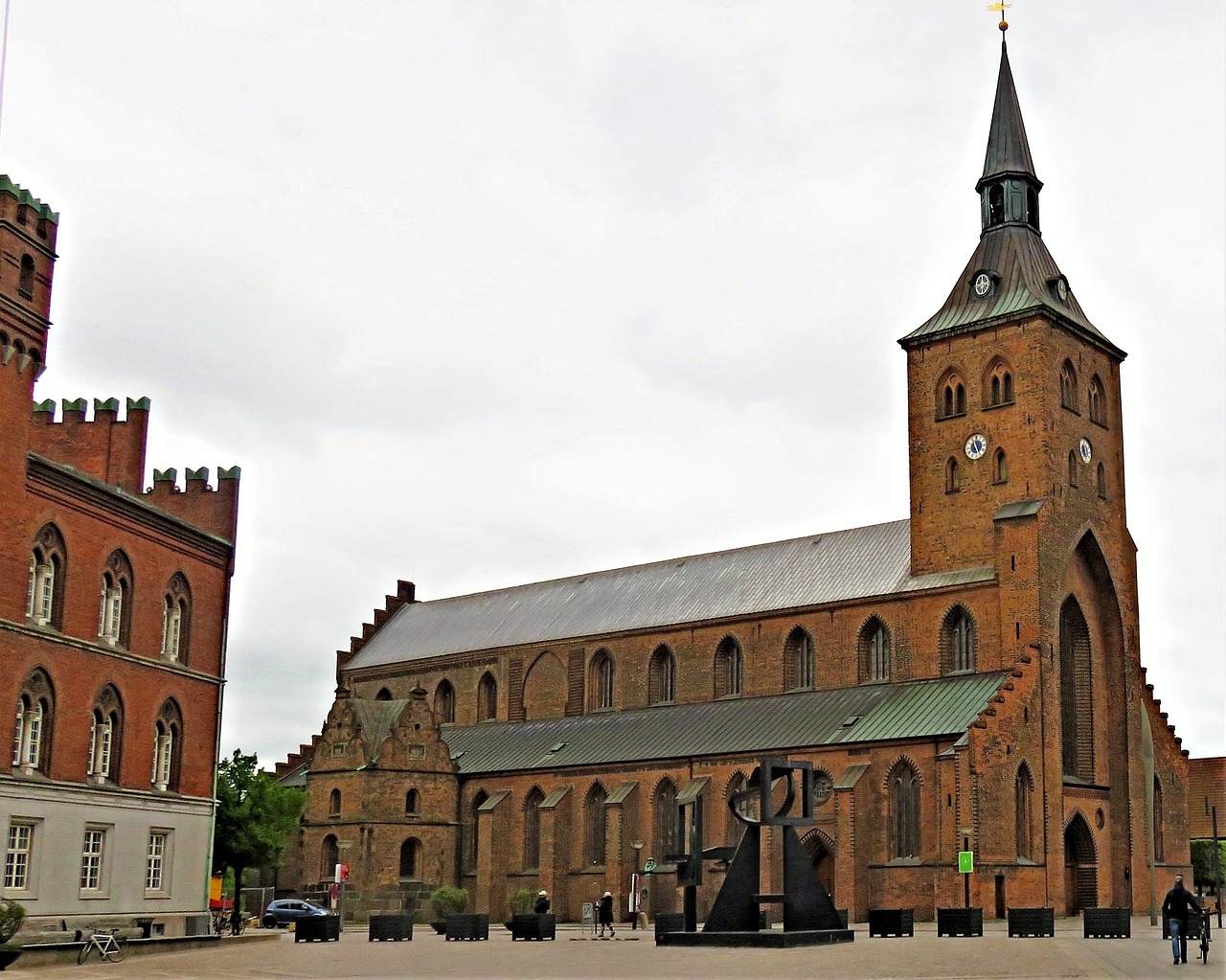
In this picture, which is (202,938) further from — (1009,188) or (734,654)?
(1009,188)

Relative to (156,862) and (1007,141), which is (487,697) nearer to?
(1007,141)

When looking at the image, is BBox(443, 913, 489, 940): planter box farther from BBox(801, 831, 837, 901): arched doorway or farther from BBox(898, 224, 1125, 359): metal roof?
BBox(898, 224, 1125, 359): metal roof

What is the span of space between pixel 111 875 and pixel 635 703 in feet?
124

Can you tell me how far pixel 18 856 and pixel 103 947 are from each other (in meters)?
4.04

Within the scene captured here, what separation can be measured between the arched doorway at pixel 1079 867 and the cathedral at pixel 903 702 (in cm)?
8

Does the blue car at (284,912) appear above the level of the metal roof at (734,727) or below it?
below

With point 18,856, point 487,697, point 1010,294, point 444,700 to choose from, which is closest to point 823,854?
point 1010,294

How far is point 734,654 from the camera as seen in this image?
71.9 meters

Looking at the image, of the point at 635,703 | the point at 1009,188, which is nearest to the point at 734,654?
the point at 635,703

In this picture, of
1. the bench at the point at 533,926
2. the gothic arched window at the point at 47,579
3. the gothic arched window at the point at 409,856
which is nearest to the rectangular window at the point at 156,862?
the gothic arched window at the point at 47,579

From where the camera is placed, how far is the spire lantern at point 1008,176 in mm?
68062

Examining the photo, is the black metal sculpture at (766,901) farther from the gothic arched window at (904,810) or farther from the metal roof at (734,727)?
the metal roof at (734,727)

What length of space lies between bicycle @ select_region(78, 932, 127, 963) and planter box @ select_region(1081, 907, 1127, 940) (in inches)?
942

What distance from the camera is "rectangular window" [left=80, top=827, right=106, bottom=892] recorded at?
38469mm
